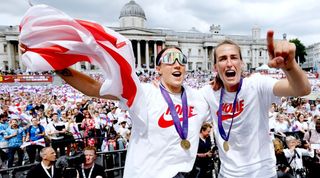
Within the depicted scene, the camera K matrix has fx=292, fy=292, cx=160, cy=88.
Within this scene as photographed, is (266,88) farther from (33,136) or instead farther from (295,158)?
(33,136)

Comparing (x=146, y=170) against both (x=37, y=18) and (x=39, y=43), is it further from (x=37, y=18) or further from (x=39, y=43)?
(x=37, y=18)

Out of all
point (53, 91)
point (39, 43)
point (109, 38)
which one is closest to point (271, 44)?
point (109, 38)

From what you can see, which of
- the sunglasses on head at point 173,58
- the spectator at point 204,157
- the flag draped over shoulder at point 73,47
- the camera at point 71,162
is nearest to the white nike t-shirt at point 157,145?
the flag draped over shoulder at point 73,47

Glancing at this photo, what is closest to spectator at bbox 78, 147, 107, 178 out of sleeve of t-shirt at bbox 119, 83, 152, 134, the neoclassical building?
sleeve of t-shirt at bbox 119, 83, 152, 134

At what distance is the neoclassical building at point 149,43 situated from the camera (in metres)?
69.2

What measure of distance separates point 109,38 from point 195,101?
0.95 m

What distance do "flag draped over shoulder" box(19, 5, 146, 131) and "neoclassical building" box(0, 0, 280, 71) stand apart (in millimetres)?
60832

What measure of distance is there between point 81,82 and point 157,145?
33.4 inches

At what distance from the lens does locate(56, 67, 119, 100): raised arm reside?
8.13 ft

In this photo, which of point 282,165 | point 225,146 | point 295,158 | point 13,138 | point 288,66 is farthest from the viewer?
point 13,138

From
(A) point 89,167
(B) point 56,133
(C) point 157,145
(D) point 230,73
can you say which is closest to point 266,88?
(D) point 230,73

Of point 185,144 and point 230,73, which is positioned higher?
point 230,73

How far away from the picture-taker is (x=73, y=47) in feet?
7.65

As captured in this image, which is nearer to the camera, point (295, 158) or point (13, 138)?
point (295, 158)
